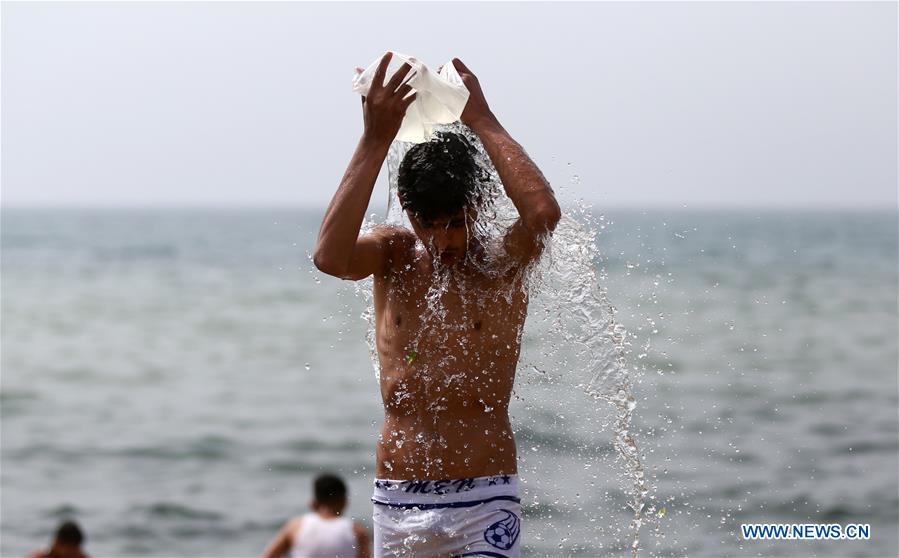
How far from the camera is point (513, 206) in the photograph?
390 cm

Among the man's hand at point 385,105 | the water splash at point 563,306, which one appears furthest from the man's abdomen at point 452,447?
the man's hand at point 385,105

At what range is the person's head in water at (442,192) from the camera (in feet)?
11.8

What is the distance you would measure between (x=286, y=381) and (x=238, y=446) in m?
4.88

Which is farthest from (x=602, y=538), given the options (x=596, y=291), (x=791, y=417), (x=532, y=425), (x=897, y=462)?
(x=791, y=417)

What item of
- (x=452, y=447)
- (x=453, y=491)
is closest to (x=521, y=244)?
(x=452, y=447)

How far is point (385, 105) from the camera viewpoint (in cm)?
354

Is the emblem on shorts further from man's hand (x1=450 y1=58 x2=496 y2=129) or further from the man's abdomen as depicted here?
man's hand (x1=450 y1=58 x2=496 y2=129)

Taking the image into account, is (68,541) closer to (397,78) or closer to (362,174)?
(362,174)

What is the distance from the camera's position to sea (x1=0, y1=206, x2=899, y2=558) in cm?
820

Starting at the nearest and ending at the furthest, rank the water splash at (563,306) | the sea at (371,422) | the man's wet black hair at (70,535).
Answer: the water splash at (563,306)
the man's wet black hair at (70,535)
the sea at (371,422)

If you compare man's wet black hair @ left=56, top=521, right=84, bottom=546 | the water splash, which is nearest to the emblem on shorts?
the water splash

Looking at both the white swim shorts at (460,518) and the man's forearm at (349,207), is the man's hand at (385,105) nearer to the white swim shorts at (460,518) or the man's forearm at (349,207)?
the man's forearm at (349,207)

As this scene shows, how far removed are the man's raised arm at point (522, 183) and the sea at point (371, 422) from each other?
0.57m

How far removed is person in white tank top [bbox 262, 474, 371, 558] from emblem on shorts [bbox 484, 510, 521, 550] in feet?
13.6
